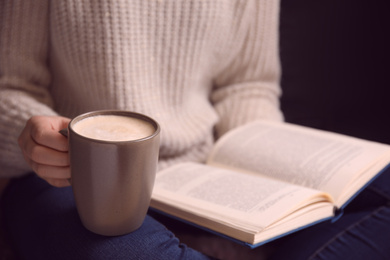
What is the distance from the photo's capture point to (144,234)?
0.56m

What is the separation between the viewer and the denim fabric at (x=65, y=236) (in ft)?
1.75

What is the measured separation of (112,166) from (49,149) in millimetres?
123

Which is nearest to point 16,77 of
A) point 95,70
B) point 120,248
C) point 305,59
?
point 95,70

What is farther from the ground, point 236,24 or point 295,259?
point 236,24

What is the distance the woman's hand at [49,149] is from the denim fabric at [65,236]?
0.23 ft

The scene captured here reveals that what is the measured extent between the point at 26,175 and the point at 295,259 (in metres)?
0.51

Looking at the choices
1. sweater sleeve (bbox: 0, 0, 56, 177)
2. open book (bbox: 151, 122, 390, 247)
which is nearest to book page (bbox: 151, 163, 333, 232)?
open book (bbox: 151, 122, 390, 247)

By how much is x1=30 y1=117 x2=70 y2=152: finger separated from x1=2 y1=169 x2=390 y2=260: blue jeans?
0.12 m

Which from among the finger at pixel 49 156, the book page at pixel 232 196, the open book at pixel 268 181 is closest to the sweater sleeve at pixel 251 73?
the open book at pixel 268 181

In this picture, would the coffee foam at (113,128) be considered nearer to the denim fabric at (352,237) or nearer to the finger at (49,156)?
the finger at (49,156)

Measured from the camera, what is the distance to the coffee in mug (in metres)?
0.45

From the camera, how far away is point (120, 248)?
0.53 meters

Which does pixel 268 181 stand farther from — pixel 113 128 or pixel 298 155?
pixel 113 128

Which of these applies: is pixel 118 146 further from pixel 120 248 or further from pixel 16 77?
pixel 16 77
